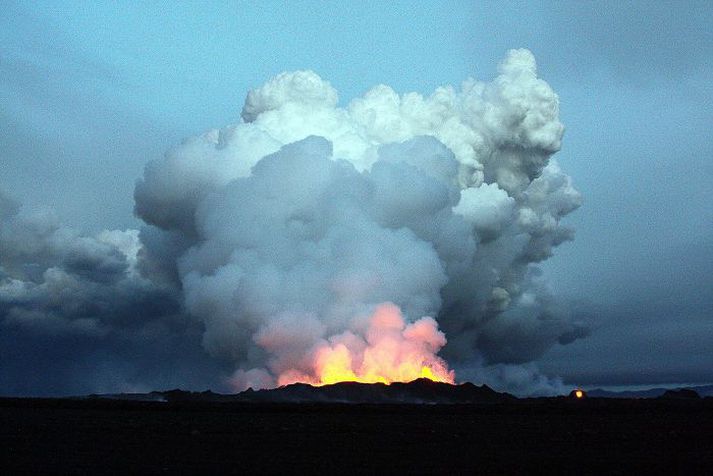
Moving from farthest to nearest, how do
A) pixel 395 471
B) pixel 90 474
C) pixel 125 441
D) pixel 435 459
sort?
1. pixel 125 441
2. pixel 435 459
3. pixel 395 471
4. pixel 90 474

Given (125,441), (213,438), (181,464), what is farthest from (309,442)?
(181,464)

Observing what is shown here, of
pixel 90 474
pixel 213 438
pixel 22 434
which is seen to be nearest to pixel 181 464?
pixel 90 474

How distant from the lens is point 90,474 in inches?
1415

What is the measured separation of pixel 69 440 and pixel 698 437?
45.4 m

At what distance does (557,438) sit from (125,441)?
31303 mm

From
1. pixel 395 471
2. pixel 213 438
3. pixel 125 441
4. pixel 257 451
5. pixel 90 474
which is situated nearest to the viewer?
pixel 90 474

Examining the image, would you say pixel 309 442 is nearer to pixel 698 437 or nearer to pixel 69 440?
pixel 69 440

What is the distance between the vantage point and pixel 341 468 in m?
39.8

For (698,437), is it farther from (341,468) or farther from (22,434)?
(22,434)

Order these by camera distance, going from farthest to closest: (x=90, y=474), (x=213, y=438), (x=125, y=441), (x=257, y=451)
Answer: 1. (x=213, y=438)
2. (x=125, y=441)
3. (x=257, y=451)
4. (x=90, y=474)

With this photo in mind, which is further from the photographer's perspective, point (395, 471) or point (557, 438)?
point (557, 438)

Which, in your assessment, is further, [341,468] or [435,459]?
[435,459]

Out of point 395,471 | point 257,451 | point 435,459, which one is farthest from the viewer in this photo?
point 257,451

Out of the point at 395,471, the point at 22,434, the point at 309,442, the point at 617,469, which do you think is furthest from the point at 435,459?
the point at 22,434
